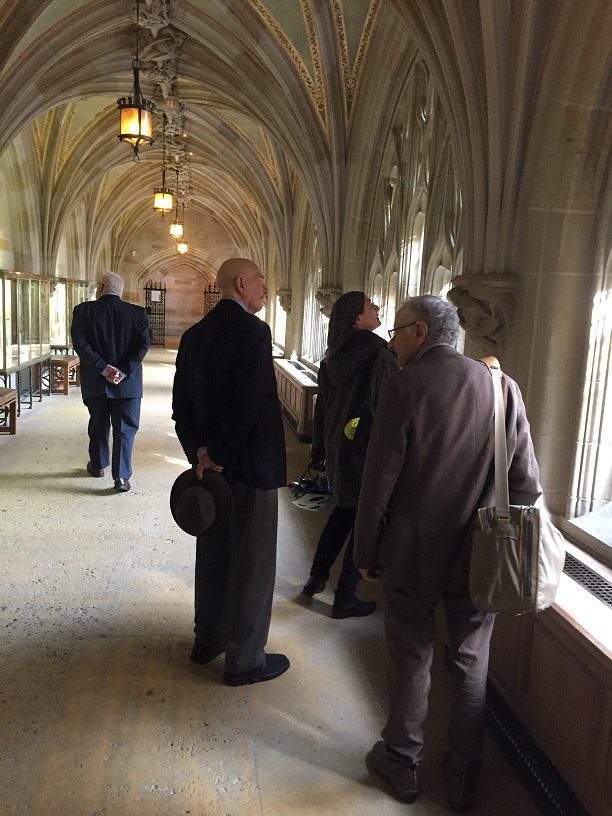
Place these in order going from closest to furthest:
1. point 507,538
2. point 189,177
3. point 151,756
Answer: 1. point 507,538
2. point 151,756
3. point 189,177

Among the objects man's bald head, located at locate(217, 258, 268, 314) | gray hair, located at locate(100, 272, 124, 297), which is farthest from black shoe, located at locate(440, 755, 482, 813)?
gray hair, located at locate(100, 272, 124, 297)

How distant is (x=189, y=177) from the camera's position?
1670cm

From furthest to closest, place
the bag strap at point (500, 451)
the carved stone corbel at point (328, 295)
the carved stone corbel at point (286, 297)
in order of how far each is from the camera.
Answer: the carved stone corbel at point (286, 297)
the carved stone corbel at point (328, 295)
the bag strap at point (500, 451)

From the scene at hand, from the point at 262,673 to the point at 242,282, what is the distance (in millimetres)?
1531

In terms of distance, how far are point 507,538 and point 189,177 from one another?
55.4 feet

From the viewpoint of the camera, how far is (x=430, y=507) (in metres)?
1.74

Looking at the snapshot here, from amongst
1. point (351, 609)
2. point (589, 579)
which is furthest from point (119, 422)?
point (589, 579)

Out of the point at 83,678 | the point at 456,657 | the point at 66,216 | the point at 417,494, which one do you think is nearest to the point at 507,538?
the point at 417,494

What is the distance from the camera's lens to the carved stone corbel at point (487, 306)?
2715mm

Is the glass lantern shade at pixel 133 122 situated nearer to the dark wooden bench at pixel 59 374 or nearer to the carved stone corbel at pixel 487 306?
the carved stone corbel at pixel 487 306

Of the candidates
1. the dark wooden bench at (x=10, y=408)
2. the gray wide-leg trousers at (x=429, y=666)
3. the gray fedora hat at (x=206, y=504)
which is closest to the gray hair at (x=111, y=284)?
the dark wooden bench at (x=10, y=408)

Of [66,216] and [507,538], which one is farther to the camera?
[66,216]

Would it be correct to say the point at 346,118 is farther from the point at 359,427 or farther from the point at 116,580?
the point at 116,580

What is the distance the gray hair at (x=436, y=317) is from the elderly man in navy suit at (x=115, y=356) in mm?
3091
